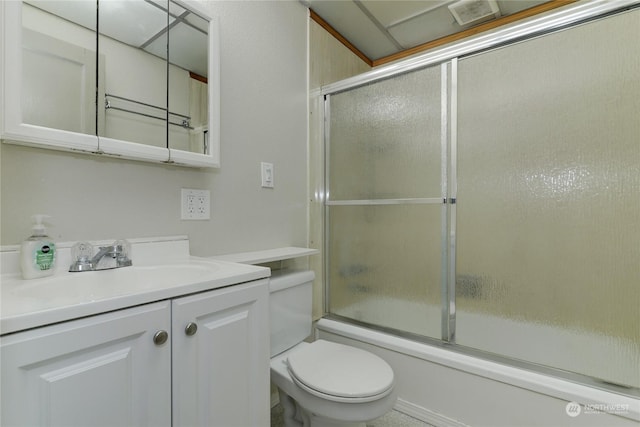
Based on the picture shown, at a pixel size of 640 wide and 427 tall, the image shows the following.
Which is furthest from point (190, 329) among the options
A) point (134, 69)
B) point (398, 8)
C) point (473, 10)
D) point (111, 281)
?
point (473, 10)

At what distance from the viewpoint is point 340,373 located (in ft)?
3.74

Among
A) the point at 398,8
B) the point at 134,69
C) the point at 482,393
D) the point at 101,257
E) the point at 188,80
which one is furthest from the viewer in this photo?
the point at 398,8

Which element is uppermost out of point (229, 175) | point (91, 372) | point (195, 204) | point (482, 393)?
point (229, 175)

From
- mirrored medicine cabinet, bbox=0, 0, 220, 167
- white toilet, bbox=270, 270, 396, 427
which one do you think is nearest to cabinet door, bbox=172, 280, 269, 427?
white toilet, bbox=270, 270, 396, 427

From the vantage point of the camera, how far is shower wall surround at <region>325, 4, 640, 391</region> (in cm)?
117

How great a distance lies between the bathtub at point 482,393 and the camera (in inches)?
45.0

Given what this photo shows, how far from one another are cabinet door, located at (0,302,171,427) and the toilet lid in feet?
1.72

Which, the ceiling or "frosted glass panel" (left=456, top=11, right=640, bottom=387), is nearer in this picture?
"frosted glass panel" (left=456, top=11, right=640, bottom=387)

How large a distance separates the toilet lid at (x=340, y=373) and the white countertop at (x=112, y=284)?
1.53 ft

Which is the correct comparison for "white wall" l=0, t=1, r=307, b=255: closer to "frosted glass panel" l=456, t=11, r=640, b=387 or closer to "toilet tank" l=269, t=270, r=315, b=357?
"toilet tank" l=269, t=270, r=315, b=357

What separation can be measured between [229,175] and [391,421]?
1.44m

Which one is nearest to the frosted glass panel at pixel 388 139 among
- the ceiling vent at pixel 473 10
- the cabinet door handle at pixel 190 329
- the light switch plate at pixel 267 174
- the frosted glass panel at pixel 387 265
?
the frosted glass panel at pixel 387 265

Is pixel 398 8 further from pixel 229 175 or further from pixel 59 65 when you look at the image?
pixel 59 65

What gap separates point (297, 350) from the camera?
4.42 ft
